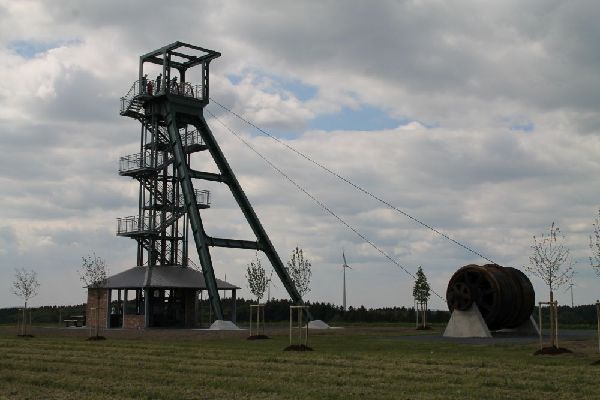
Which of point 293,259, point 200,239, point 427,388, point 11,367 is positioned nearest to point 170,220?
point 200,239

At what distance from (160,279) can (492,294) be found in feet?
86.6

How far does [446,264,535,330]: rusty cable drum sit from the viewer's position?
35719 mm

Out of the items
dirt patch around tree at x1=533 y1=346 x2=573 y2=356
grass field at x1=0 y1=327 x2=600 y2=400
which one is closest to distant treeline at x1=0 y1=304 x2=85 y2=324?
grass field at x1=0 y1=327 x2=600 y2=400

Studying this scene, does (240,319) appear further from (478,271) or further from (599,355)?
(599,355)

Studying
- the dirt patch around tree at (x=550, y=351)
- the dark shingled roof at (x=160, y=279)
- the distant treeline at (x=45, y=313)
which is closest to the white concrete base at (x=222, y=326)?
the dark shingled roof at (x=160, y=279)

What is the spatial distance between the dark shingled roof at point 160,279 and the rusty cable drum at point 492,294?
2318 centimetres

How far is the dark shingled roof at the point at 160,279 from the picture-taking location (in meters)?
53.1

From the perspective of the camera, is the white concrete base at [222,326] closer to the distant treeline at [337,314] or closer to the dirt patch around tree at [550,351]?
the distant treeline at [337,314]

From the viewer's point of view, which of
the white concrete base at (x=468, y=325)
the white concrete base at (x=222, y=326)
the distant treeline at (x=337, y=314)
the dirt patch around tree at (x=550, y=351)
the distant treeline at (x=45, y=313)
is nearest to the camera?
the dirt patch around tree at (x=550, y=351)

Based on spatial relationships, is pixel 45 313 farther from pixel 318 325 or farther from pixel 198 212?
pixel 318 325

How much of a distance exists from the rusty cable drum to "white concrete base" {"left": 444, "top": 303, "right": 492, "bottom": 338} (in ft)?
1.05

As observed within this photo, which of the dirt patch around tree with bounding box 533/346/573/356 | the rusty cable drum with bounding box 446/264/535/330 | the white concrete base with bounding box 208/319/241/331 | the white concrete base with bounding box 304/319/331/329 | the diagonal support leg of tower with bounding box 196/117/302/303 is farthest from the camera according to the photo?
the diagonal support leg of tower with bounding box 196/117/302/303

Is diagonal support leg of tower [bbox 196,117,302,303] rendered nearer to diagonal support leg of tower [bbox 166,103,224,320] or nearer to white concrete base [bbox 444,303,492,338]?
diagonal support leg of tower [bbox 166,103,224,320]

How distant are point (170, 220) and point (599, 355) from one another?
3826 centimetres
